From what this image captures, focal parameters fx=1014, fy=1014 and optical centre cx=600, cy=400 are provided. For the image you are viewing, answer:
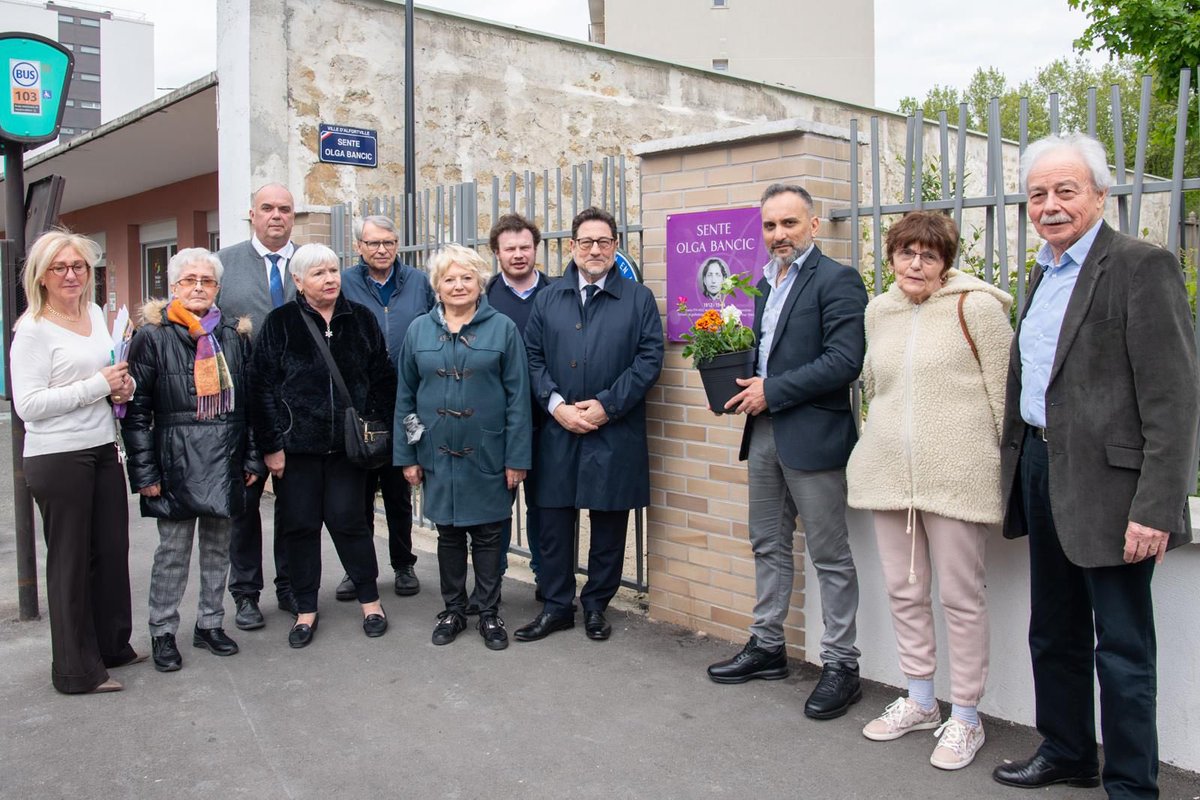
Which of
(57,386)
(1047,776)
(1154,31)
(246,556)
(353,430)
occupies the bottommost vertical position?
(1047,776)

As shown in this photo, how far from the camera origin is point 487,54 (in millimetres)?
11070

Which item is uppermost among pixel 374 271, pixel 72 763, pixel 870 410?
pixel 374 271

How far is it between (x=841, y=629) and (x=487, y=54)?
28.9 feet

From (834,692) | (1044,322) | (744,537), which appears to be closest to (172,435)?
(744,537)

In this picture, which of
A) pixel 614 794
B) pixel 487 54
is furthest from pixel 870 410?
pixel 487 54

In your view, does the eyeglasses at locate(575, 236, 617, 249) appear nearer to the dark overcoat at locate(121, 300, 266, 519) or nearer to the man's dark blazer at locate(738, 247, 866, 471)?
the man's dark blazer at locate(738, 247, 866, 471)

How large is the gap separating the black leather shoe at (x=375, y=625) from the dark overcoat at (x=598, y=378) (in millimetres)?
1013

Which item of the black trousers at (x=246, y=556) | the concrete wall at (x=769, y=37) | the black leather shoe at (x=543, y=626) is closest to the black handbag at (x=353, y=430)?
the black trousers at (x=246, y=556)

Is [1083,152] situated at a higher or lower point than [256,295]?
higher

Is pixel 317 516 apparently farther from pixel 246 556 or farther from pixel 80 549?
pixel 80 549

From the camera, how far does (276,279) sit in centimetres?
541

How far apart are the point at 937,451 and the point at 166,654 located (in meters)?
3.39

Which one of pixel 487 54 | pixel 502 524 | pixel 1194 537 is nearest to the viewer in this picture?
pixel 1194 537

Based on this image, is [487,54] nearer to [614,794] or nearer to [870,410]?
[870,410]
